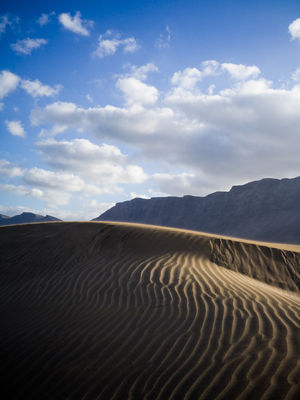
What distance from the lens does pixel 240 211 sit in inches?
2849

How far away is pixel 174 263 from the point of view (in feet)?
23.4

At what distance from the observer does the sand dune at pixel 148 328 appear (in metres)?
2.73

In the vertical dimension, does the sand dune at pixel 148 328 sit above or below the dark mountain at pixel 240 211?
below

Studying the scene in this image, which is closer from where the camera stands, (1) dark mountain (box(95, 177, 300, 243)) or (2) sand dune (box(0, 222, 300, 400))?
(2) sand dune (box(0, 222, 300, 400))

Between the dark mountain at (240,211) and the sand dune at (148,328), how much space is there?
48361mm

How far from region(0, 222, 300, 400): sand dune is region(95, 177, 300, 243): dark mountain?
4836 centimetres

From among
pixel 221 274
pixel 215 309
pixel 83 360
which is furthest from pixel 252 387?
pixel 221 274

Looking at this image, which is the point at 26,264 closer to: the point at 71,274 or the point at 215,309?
the point at 71,274

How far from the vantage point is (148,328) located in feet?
12.6

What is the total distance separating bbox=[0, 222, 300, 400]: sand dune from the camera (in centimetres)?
273

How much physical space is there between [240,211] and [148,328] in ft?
241

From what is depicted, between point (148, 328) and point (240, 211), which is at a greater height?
point (240, 211)

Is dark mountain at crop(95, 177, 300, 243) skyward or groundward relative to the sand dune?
skyward

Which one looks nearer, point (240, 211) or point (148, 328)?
point (148, 328)
